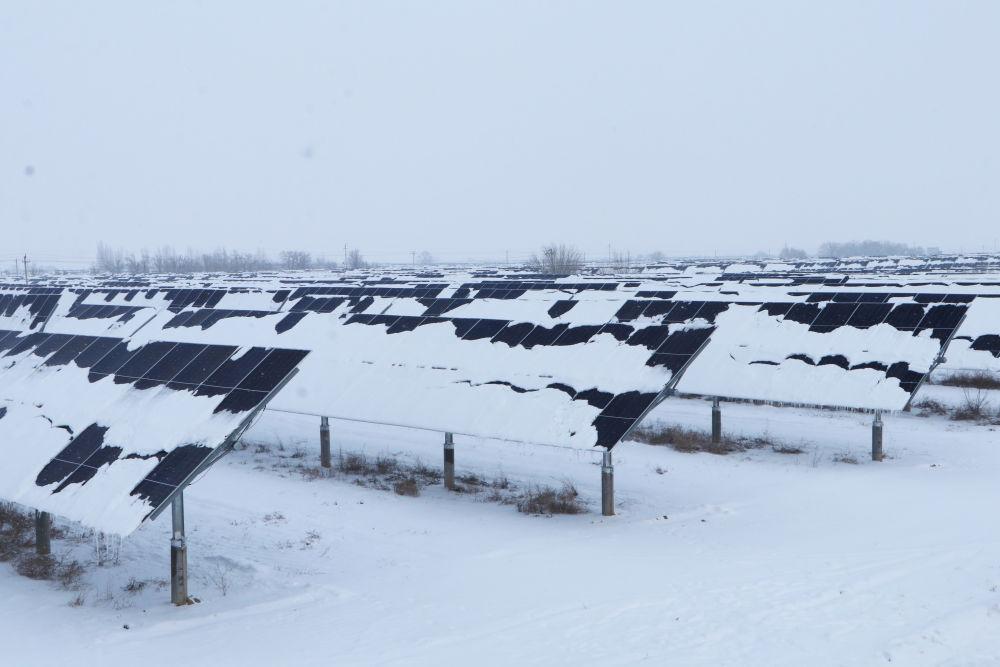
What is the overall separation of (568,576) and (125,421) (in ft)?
20.2

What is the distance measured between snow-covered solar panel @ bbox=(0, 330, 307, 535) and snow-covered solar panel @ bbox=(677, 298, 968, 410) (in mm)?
12112

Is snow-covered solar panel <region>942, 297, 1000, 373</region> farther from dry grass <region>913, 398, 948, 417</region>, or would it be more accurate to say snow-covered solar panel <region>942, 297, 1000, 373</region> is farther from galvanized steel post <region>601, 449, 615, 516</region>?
galvanized steel post <region>601, 449, 615, 516</region>

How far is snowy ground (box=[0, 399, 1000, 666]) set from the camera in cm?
943

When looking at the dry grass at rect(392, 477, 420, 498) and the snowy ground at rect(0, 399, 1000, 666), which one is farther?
the dry grass at rect(392, 477, 420, 498)

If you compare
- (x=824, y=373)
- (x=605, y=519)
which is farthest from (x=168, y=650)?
(x=824, y=373)

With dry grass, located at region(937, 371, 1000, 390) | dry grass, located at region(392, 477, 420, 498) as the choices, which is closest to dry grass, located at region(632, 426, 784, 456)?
dry grass, located at region(392, 477, 420, 498)

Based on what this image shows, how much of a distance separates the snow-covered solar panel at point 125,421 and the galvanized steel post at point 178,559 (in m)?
0.55

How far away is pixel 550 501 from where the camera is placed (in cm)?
1557

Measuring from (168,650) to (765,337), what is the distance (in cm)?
1673

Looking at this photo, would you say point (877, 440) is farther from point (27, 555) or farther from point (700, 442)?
point (27, 555)

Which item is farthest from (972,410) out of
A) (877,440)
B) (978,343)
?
(877,440)

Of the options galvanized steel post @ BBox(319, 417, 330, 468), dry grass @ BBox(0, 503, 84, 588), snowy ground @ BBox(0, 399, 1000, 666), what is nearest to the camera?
snowy ground @ BBox(0, 399, 1000, 666)

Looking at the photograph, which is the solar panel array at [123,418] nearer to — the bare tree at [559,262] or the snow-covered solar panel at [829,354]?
the snow-covered solar panel at [829,354]

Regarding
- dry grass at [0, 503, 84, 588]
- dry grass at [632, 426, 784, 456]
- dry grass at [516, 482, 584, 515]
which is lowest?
dry grass at [632, 426, 784, 456]
